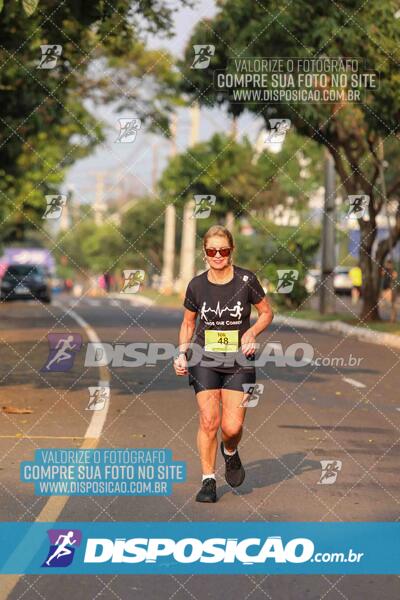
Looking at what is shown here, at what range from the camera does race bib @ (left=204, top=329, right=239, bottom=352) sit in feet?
33.8

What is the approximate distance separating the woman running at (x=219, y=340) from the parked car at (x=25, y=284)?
5176 cm

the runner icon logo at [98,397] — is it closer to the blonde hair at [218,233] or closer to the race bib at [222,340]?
the race bib at [222,340]

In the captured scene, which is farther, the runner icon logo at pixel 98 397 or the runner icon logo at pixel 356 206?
the runner icon logo at pixel 356 206

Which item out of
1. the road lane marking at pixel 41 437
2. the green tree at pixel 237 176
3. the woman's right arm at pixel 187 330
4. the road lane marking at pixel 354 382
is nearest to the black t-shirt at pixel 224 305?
the woman's right arm at pixel 187 330

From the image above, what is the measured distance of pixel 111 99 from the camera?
139ft

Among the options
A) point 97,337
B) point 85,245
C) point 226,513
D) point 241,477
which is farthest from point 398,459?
point 85,245

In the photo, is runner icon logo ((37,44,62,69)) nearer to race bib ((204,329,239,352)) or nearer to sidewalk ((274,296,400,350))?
sidewalk ((274,296,400,350))

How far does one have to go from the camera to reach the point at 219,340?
1032cm

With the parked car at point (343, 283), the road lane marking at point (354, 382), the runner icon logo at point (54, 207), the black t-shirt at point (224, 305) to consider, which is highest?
the black t-shirt at point (224, 305)

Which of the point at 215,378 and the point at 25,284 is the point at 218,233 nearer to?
the point at 215,378

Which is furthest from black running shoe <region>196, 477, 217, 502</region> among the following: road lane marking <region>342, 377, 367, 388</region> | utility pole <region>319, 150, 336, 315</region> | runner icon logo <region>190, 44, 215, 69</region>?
utility pole <region>319, 150, 336, 315</region>

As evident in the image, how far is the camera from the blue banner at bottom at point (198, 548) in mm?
8242

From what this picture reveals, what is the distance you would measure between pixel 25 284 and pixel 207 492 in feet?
174

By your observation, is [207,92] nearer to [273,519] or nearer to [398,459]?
[398,459]
